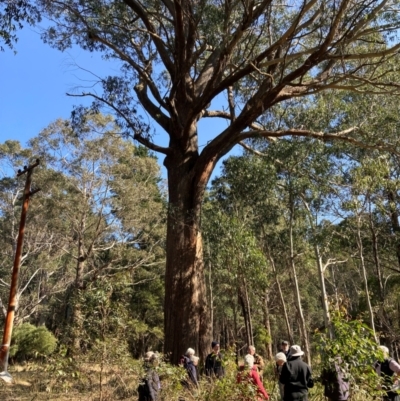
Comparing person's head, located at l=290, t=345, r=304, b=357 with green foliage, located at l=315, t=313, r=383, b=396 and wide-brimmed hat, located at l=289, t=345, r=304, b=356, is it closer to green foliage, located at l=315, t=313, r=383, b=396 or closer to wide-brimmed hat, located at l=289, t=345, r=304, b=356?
wide-brimmed hat, located at l=289, t=345, r=304, b=356

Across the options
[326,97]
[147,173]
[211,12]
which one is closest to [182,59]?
[211,12]

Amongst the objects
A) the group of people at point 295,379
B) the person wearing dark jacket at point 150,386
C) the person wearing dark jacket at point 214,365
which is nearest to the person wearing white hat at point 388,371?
the group of people at point 295,379

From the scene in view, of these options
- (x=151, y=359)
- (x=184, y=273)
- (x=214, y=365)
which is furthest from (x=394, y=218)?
(x=151, y=359)

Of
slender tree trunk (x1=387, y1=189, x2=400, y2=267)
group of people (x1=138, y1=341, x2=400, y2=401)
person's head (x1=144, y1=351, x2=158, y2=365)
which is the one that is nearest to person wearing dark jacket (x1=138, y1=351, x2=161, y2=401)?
group of people (x1=138, y1=341, x2=400, y2=401)

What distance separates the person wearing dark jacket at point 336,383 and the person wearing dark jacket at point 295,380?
249 mm

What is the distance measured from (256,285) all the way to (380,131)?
631 cm

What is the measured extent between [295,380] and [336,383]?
471mm

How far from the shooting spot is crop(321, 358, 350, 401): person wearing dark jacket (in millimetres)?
4898

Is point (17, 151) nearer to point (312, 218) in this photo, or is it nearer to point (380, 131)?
point (312, 218)

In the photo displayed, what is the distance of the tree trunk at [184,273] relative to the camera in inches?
359

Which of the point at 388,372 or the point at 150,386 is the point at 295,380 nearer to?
the point at 388,372

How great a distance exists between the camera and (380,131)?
11836 mm

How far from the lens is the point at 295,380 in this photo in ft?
17.0

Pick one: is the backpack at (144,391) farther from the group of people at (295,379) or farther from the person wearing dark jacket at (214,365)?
the person wearing dark jacket at (214,365)
